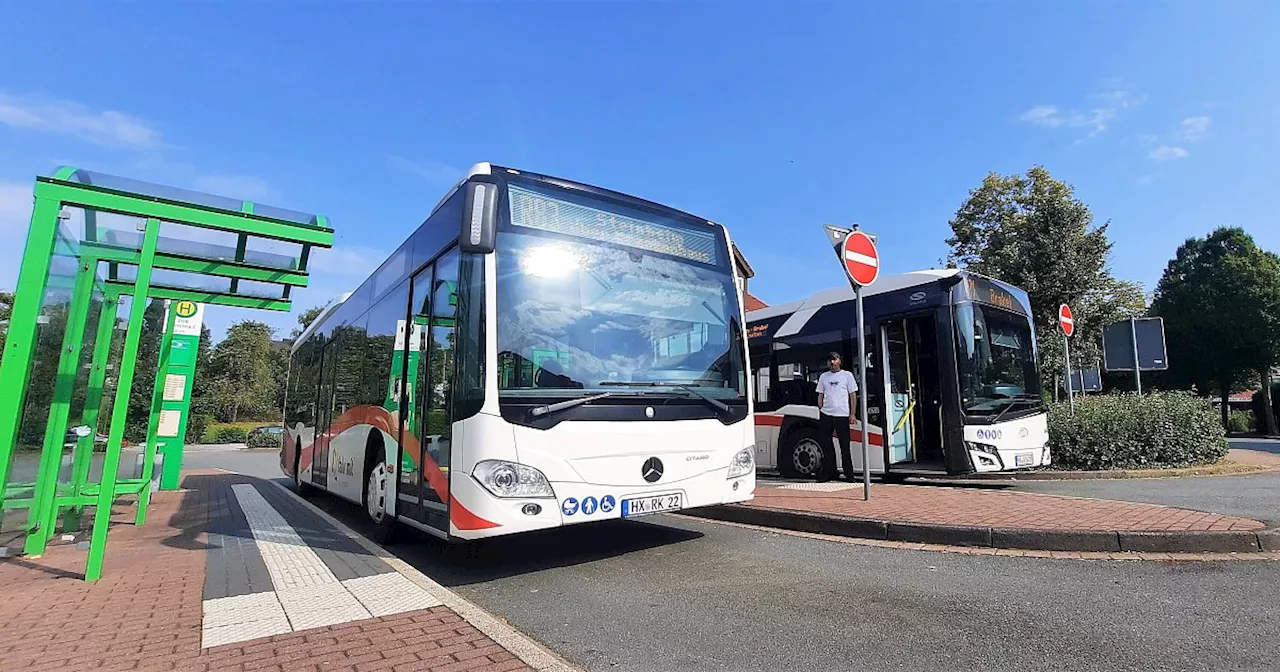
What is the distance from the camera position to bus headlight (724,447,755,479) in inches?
222

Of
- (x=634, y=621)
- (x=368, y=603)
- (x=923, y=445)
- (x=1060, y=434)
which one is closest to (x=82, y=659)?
(x=368, y=603)

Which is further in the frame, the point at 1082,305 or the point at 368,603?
the point at 1082,305

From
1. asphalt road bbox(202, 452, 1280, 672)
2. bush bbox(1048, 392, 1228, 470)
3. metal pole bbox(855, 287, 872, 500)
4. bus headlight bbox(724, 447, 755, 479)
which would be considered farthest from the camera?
bush bbox(1048, 392, 1228, 470)

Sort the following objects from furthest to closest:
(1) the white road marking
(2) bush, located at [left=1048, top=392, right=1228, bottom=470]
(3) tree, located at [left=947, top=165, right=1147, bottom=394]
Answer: (3) tree, located at [left=947, top=165, right=1147, bottom=394] → (2) bush, located at [left=1048, top=392, right=1228, bottom=470] → (1) the white road marking

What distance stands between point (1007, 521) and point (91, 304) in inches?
371

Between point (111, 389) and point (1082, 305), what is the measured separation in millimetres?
23221

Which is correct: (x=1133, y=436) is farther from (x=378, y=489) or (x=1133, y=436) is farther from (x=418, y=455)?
(x=378, y=489)

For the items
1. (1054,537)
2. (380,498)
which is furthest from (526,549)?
(1054,537)

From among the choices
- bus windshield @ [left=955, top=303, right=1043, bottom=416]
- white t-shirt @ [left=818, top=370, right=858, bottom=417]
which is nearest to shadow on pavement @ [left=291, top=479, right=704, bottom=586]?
white t-shirt @ [left=818, top=370, right=858, bottom=417]

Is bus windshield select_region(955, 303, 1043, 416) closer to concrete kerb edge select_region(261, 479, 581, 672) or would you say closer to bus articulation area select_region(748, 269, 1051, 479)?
bus articulation area select_region(748, 269, 1051, 479)

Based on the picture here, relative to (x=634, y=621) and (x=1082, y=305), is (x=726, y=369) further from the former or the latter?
(x=1082, y=305)

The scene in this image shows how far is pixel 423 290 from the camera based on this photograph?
5996 mm

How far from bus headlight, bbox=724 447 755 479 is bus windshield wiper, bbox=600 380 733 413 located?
1.35 feet

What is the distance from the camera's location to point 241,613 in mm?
4297
